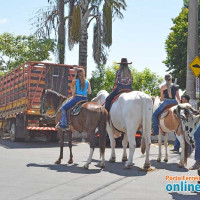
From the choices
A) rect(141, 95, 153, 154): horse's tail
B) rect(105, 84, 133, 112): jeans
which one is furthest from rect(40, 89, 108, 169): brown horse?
rect(141, 95, 153, 154): horse's tail

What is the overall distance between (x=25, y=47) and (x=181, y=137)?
83.8ft

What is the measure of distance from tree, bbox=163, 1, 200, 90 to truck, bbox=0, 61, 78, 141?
1312 centimetres

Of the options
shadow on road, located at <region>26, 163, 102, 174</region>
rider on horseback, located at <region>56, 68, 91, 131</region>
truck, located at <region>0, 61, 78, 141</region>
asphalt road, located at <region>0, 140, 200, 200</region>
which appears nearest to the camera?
asphalt road, located at <region>0, 140, 200, 200</region>

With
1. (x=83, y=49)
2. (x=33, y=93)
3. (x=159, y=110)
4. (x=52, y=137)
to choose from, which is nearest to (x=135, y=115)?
(x=159, y=110)

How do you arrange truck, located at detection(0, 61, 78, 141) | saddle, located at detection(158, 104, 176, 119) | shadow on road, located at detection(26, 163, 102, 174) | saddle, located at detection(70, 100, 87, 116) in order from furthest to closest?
truck, located at detection(0, 61, 78, 141) < saddle, located at detection(158, 104, 176, 119) < saddle, located at detection(70, 100, 87, 116) < shadow on road, located at detection(26, 163, 102, 174)

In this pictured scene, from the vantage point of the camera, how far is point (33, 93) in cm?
1705

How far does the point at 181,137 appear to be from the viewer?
1012cm

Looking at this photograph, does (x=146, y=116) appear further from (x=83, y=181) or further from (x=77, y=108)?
(x=83, y=181)

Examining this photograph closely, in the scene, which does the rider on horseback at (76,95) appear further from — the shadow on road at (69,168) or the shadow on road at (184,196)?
the shadow on road at (184,196)

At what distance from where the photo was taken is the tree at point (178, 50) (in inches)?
1135

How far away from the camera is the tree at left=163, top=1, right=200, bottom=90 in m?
28.8

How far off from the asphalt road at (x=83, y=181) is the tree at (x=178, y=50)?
60.4 feet

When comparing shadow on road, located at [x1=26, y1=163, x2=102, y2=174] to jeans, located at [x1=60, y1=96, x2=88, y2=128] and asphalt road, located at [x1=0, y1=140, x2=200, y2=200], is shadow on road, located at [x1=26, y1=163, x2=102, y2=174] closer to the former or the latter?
asphalt road, located at [x1=0, y1=140, x2=200, y2=200]

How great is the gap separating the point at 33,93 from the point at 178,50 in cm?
1537
